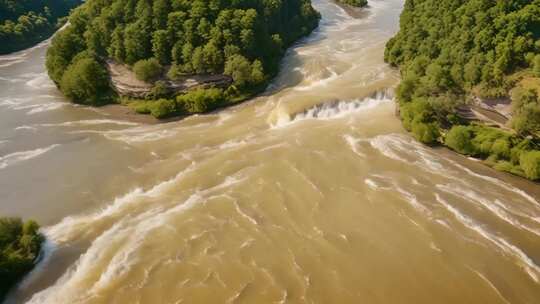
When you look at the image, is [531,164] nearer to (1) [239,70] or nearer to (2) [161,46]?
(1) [239,70]

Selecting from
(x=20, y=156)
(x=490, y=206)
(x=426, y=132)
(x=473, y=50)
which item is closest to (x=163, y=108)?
(x=20, y=156)

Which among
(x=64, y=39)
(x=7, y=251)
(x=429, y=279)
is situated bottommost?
(x=429, y=279)

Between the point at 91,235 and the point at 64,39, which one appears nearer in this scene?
the point at 91,235

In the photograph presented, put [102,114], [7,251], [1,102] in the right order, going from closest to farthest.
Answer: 1. [7,251]
2. [102,114]
3. [1,102]

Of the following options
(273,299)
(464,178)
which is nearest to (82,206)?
(273,299)

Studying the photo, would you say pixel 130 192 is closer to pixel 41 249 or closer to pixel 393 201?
pixel 41 249

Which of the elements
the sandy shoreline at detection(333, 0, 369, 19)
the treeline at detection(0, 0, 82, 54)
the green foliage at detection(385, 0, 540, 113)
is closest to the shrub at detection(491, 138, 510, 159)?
the green foliage at detection(385, 0, 540, 113)

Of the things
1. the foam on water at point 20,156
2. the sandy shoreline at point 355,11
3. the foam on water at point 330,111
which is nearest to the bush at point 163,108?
the foam on water at point 20,156
